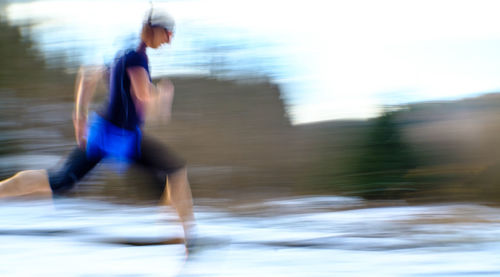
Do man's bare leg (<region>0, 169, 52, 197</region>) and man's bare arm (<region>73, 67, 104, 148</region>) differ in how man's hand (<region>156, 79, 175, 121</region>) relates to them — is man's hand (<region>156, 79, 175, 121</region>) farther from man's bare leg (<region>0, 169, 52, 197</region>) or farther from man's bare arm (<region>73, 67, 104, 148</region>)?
man's bare leg (<region>0, 169, 52, 197</region>)

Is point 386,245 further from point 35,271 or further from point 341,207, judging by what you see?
point 341,207

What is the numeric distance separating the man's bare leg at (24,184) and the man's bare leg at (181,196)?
650mm

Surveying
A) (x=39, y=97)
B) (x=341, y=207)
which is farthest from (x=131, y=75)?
(x=39, y=97)

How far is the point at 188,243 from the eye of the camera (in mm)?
4324

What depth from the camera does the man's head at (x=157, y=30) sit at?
384cm

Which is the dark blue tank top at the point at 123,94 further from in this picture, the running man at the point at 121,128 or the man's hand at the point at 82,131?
the man's hand at the point at 82,131

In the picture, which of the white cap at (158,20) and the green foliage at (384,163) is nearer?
the white cap at (158,20)

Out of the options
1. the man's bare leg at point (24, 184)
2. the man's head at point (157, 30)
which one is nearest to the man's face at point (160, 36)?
the man's head at point (157, 30)

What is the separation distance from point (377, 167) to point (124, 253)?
555 centimetres

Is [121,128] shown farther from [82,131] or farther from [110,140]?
[82,131]

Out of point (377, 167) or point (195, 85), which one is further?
point (195, 85)

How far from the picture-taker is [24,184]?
12.7 feet

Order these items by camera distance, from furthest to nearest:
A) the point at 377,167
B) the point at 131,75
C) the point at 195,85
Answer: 1. the point at 195,85
2. the point at 377,167
3. the point at 131,75

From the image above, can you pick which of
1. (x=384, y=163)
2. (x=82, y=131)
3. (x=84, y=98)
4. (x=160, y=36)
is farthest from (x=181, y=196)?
(x=384, y=163)
